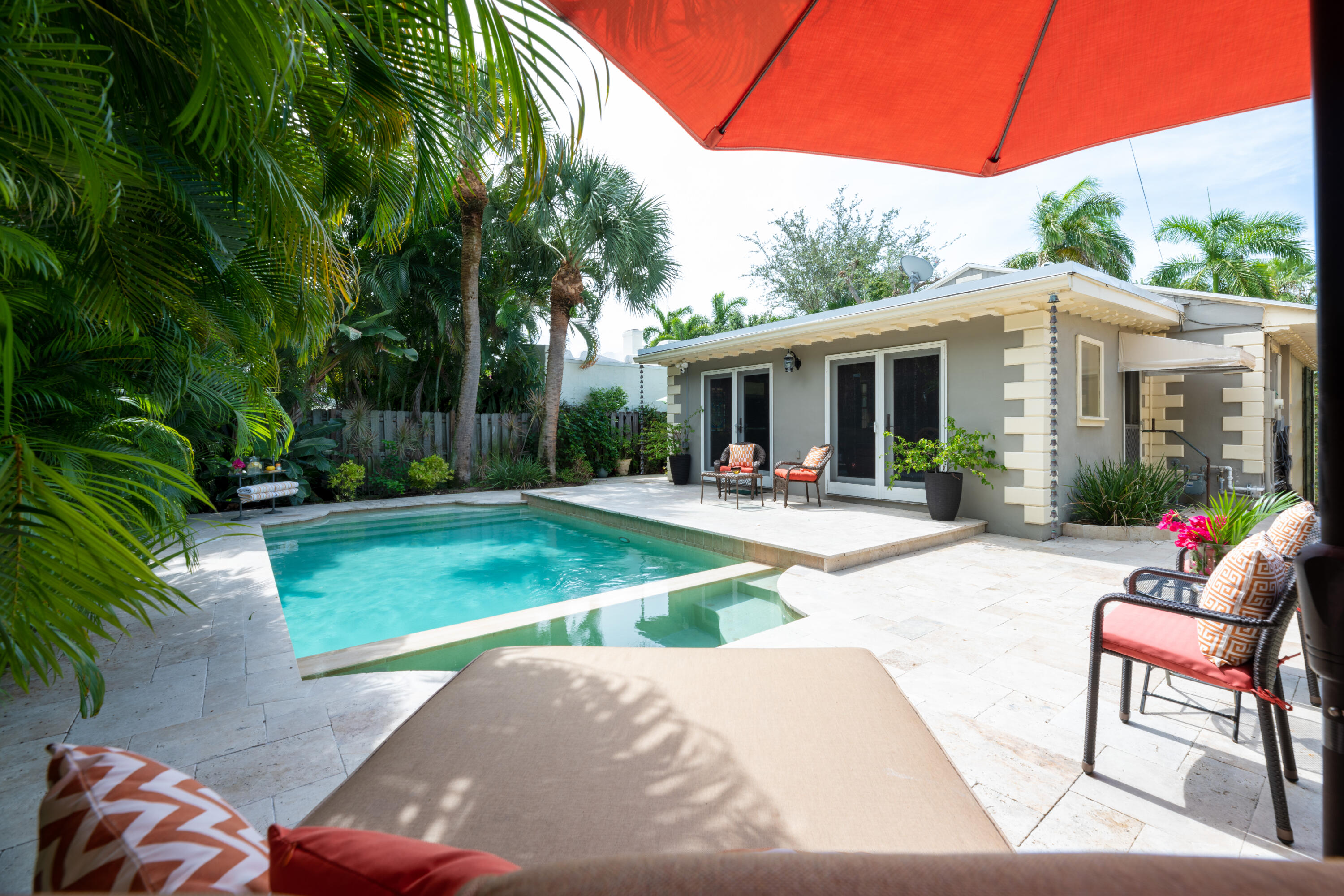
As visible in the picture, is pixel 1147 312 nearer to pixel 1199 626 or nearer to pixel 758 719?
pixel 1199 626

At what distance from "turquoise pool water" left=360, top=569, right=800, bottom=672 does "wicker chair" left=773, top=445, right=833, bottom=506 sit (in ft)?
10.1

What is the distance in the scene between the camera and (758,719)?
152cm

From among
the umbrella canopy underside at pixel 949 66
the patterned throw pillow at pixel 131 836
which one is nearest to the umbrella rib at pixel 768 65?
the umbrella canopy underside at pixel 949 66

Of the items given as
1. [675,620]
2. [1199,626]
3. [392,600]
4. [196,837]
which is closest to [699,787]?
[196,837]

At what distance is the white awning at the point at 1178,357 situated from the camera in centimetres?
668

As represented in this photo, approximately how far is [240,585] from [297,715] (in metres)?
2.72

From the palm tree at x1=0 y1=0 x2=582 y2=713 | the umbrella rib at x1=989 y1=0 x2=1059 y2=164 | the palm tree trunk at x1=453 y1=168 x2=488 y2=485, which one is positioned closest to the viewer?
the palm tree at x1=0 y1=0 x2=582 y2=713

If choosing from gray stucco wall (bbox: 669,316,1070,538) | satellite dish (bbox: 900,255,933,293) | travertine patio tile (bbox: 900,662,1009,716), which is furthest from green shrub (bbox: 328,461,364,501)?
satellite dish (bbox: 900,255,933,293)

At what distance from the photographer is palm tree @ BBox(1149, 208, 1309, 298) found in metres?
15.4

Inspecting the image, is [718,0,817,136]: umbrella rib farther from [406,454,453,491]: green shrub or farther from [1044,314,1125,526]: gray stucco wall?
[406,454,453,491]: green shrub

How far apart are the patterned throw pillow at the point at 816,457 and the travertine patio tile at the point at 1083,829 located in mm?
6455

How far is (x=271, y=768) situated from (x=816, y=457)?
732 centimetres

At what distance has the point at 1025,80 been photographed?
2.03 metres

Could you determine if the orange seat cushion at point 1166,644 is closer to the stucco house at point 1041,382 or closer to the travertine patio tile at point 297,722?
the travertine patio tile at point 297,722
